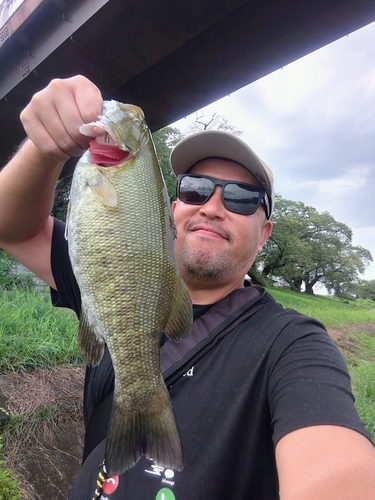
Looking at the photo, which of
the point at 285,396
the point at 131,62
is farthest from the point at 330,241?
the point at 285,396

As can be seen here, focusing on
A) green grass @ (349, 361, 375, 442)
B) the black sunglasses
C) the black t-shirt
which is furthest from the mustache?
green grass @ (349, 361, 375, 442)

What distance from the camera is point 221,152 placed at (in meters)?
2.45

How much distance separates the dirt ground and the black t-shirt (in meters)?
1.89

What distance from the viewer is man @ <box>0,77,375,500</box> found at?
1.21 metres

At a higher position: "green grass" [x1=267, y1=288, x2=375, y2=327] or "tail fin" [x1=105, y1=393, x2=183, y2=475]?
"green grass" [x1=267, y1=288, x2=375, y2=327]

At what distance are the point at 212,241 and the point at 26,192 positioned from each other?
3.51 feet

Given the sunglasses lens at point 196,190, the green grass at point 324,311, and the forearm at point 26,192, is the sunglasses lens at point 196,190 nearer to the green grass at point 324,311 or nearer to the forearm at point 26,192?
Result: the forearm at point 26,192

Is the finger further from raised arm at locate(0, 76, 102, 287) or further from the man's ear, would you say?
the man's ear

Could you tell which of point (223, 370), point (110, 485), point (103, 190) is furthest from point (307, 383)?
point (103, 190)

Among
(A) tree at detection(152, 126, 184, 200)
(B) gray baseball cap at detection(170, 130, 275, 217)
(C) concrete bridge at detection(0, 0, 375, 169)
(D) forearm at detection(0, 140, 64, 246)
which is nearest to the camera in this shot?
(D) forearm at detection(0, 140, 64, 246)

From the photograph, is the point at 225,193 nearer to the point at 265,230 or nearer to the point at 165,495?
the point at 265,230

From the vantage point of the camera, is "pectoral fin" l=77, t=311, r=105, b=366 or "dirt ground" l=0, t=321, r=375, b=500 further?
"dirt ground" l=0, t=321, r=375, b=500

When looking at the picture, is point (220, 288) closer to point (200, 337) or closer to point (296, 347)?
point (200, 337)

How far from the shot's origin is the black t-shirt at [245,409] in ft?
4.44
